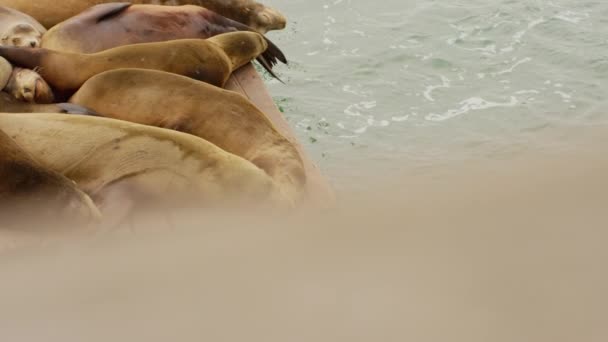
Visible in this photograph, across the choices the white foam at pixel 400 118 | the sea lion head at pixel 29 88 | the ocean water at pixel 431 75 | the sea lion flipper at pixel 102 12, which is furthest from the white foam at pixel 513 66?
the sea lion head at pixel 29 88

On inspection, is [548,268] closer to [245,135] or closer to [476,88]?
[245,135]

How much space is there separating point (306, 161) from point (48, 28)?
2234 millimetres

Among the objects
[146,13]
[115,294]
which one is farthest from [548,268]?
[146,13]

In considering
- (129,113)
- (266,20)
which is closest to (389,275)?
(129,113)

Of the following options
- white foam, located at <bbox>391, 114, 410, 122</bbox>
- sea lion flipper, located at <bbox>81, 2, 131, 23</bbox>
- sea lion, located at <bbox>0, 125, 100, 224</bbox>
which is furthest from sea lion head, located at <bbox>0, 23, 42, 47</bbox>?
white foam, located at <bbox>391, 114, 410, 122</bbox>

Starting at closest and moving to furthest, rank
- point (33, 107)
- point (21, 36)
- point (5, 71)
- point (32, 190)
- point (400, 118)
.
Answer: point (32, 190) → point (33, 107) → point (5, 71) → point (21, 36) → point (400, 118)

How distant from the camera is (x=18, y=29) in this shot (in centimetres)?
454

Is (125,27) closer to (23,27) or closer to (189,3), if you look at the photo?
(23,27)

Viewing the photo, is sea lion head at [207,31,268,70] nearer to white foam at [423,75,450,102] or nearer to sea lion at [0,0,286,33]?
sea lion at [0,0,286,33]

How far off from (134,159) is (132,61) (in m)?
1.19

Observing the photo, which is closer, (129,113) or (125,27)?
(129,113)

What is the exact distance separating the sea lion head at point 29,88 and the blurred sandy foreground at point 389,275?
3.66 metres

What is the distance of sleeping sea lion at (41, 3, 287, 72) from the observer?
455 centimetres

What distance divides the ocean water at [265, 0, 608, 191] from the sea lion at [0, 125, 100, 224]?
2883 mm
